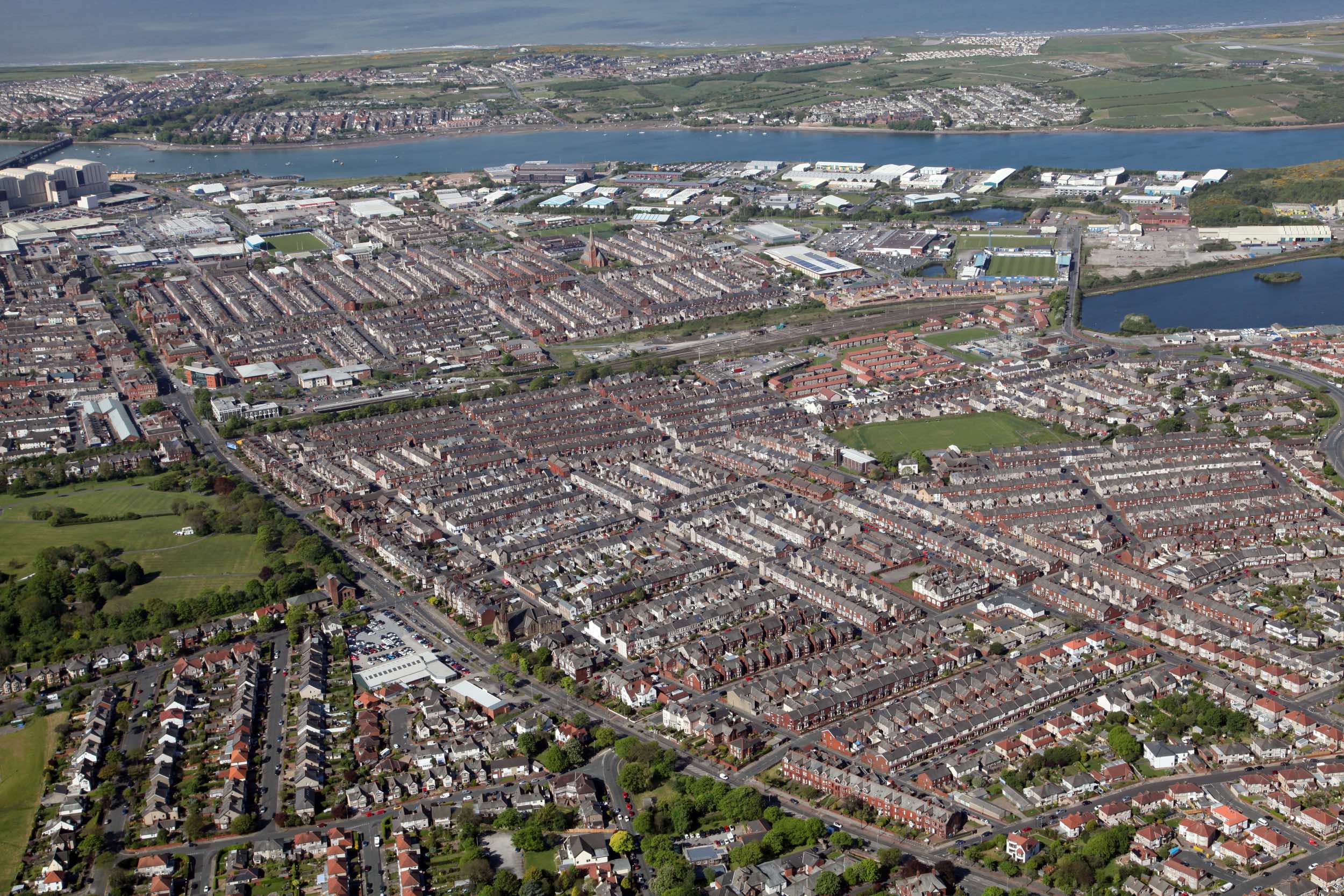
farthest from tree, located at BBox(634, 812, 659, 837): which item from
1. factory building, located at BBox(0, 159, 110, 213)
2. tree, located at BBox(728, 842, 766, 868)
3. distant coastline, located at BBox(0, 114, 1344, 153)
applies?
distant coastline, located at BBox(0, 114, 1344, 153)

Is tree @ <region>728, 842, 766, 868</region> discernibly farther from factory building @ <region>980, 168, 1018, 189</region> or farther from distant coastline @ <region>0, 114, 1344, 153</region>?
distant coastline @ <region>0, 114, 1344, 153</region>

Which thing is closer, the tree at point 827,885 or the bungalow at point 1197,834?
the tree at point 827,885

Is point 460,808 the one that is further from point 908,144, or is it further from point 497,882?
point 908,144

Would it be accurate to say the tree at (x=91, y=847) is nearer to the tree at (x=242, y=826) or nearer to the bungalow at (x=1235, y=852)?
the tree at (x=242, y=826)

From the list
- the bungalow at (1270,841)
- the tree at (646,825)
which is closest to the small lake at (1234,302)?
the bungalow at (1270,841)

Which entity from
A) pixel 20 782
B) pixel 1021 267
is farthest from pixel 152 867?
pixel 1021 267

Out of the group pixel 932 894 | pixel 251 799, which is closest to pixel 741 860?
pixel 932 894
